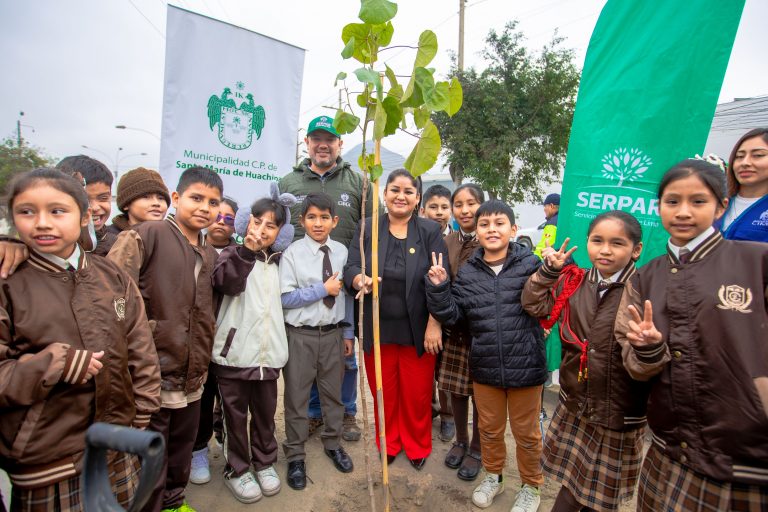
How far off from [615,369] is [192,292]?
2.15 metres

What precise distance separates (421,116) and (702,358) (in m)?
1.41

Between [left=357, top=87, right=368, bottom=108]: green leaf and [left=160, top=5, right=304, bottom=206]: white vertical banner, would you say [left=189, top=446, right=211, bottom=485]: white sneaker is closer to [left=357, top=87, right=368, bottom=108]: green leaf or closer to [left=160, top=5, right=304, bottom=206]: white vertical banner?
[left=160, top=5, right=304, bottom=206]: white vertical banner

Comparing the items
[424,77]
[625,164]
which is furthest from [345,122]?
[625,164]

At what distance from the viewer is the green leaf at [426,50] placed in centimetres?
158

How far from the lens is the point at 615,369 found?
1.95m

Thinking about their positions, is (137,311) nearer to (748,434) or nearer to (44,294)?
(44,294)

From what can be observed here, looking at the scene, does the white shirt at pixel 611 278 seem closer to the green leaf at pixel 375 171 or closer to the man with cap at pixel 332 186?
the green leaf at pixel 375 171

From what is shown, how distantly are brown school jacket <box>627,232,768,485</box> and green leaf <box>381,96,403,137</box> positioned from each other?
4.23 ft

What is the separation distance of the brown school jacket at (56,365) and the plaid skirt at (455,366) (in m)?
2.03

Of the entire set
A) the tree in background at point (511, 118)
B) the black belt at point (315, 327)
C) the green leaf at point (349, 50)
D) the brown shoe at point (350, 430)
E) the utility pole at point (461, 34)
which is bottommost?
the brown shoe at point (350, 430)

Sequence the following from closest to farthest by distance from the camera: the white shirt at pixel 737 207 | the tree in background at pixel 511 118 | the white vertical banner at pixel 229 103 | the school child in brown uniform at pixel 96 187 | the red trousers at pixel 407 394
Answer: the white shirt at pixel 737 207 < the school child in brown uniform at pixel 96 187 < the red trousers at pixel 407 394 < the white vertical banner at pixel 229 103 < the tree in background at pixel 511 118

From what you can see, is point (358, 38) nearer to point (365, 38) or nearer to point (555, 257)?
point (365, 38)

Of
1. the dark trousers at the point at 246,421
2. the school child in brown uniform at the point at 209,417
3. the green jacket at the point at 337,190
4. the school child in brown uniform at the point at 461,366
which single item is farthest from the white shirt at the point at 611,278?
the school child in brown uniform at the point at 209,417

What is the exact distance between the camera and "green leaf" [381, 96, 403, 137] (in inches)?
64.4
